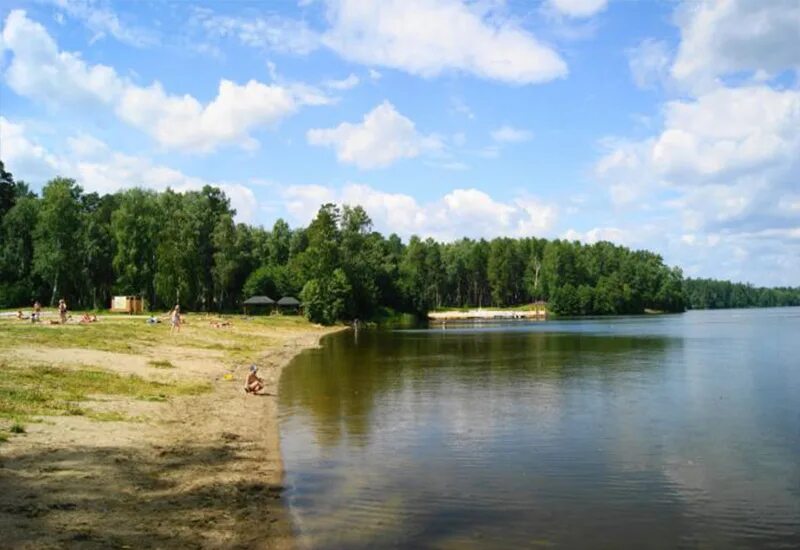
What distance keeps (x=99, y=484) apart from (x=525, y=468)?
1108cm

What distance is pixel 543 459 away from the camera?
19.8 metres

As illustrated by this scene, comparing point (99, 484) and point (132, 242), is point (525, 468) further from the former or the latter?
point (132, 242)

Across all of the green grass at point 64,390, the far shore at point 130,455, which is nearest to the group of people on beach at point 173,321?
the far shore at point 130,455

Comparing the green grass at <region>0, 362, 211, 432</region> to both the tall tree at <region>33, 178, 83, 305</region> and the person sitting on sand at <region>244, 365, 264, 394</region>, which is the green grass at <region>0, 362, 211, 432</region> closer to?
the person sitting on sand at <region>244, 365, 264, 394</region>

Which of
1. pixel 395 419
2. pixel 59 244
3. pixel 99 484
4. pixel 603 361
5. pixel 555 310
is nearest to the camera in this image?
pixel 99 484

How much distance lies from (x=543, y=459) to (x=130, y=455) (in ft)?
38.1

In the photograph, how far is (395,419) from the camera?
2630 centimetres

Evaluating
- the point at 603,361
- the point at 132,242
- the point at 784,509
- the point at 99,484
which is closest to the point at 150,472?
the point at 99,484

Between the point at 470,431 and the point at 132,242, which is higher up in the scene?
the point at 132,242

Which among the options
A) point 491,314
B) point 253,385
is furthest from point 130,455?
point 491,314

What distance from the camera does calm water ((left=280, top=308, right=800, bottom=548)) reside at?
45.4 ft

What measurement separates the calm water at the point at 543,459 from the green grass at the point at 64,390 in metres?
5.45

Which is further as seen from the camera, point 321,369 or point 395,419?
point 321,369

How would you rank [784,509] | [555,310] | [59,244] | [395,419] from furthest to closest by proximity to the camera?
[555,310]
[59,244]
[395,419]
[784,509]
